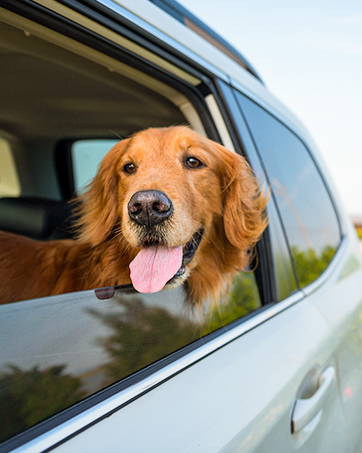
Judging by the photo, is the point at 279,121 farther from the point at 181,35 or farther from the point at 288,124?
the point at 181,35

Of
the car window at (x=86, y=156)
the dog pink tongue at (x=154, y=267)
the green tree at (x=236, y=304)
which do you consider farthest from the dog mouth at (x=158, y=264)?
the car window at (x=86, y=156)

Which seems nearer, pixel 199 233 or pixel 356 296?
pixel 199 233

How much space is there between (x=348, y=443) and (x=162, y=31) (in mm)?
2048

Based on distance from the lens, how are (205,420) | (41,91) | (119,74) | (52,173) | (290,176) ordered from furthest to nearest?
(52,173) < (41,91) < (290,176) < (119,74) < (205,420)

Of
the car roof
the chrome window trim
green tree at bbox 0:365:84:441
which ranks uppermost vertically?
the car roof

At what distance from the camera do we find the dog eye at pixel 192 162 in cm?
173

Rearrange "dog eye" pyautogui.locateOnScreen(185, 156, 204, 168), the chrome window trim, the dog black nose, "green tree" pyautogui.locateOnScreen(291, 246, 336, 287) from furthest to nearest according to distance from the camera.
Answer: "green tree" pyautogui.locateOnScreen(291, 246, 336, 287) → "dog eye" pyautogui.locateOnScreen(185, 156, 204, 168) → the dog black nose → the chrome window trim

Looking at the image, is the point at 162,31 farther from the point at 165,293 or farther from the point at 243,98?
the point at 165,293

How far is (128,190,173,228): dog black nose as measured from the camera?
134 centimetres

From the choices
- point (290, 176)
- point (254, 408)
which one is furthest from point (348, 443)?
point (290, 176)

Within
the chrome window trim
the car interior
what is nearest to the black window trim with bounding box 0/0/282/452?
the chrome window trim

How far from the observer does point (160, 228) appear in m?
1.43

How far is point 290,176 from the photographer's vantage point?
2.25 m

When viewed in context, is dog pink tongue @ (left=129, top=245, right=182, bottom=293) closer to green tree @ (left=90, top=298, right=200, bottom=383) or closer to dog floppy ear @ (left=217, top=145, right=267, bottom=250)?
green tree @ (left=90, top=298, right=200, bottom=383)
